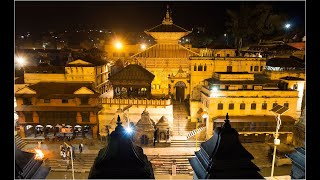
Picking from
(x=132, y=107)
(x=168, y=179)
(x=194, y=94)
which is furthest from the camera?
(x=194, y=94)

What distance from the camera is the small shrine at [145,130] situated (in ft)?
98.0

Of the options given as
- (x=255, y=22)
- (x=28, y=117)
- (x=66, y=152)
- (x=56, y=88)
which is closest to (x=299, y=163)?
(x=66, y=152)

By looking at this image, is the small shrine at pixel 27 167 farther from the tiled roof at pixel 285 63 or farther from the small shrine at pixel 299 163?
the tiled roof at pixel 285 63

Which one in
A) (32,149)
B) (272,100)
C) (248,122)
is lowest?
(32,149)

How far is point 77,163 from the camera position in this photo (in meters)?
28.0

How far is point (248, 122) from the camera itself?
3094cm

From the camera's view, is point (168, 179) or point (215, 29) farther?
point (215, 29)

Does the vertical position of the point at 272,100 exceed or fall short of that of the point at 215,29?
it falls short

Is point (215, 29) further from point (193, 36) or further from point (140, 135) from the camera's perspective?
point (140, 135)

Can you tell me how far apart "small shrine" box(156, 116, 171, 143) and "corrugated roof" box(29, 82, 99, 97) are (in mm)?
8269

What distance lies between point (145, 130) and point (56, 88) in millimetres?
12183
